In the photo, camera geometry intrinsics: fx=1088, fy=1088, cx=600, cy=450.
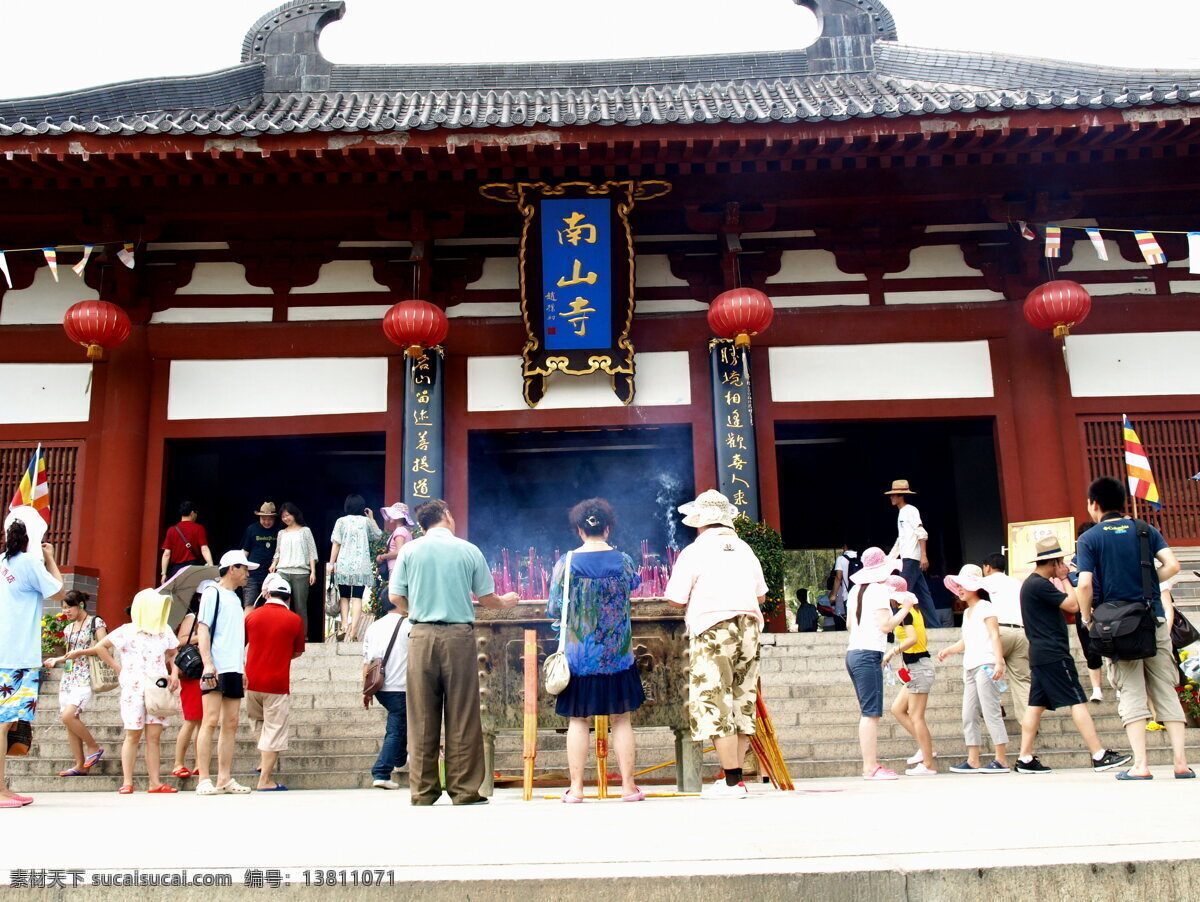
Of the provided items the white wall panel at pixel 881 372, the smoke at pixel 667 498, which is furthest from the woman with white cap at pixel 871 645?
the smoke at pixel 667 498

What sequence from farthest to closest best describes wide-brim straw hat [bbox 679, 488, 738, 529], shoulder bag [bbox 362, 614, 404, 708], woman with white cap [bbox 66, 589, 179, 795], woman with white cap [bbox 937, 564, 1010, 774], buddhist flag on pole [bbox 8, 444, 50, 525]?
buddhist flag on pole [bbox 8, 444, 50, 525], woman with white cap [bbox 937, 564, 1010, 774], woman with white cap [bbox 66, 589, 179, 795], shoulder bag [bbox 362, 614, 404, 708], wide-brim straw hat [bbox 679, 488, 738, 529]

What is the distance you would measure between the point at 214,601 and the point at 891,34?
39.8 ft

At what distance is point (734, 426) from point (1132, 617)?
5.20 m

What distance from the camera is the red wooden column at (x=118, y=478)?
34.0 feet

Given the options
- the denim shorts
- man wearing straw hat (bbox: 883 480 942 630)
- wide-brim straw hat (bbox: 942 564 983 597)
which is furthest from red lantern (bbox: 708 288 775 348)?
the denim shorts

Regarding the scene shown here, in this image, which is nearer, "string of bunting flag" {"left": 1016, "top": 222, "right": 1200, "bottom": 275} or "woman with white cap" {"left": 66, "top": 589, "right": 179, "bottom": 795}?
"woman with white cap" {"left": 66, "top": 589, "right": 179, "bottom": 795}

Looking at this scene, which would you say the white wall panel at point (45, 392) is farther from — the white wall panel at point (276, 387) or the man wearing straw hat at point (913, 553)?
the man wearing straw hat at point (913, 553)

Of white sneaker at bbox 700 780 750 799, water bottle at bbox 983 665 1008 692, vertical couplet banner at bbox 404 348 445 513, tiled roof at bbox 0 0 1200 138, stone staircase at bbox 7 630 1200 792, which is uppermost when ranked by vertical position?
tiled roof at bbox 0 0 1200 138

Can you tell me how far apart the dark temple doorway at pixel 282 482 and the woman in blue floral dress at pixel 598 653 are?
28.7 ft

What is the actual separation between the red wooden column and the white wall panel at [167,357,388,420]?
0.34 meters

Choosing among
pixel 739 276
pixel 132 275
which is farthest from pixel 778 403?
pixel 132 275

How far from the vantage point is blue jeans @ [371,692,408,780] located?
672cm

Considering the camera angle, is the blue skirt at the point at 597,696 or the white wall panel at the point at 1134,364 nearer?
the blue skirt at the point at 597,696

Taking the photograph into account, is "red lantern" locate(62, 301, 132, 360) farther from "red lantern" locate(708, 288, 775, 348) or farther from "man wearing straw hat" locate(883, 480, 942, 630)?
"man wearing straw hat" locate(883, 480, 942, 630)
